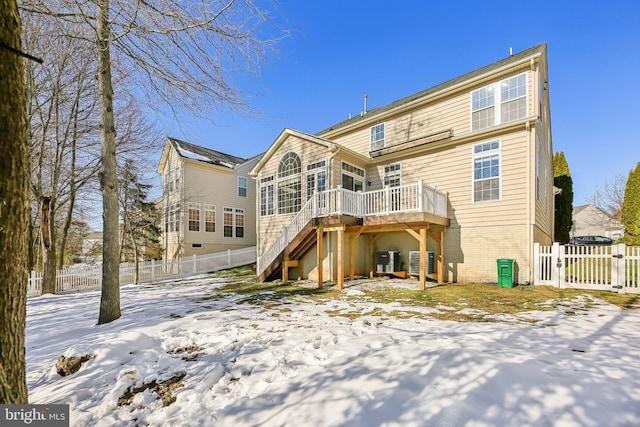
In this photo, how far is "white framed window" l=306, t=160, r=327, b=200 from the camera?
11.0 m

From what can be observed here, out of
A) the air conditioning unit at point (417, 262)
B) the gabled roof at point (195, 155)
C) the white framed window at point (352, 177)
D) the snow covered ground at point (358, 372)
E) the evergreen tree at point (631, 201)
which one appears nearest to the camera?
the snow covered ground at point (358, 372)

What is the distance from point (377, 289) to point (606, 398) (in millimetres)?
6528

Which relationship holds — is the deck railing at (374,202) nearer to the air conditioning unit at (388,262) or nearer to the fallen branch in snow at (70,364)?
the air conditioning unit at (388,262)

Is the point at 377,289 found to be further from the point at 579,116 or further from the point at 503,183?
the point at 579,116

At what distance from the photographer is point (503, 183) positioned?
29.8ft

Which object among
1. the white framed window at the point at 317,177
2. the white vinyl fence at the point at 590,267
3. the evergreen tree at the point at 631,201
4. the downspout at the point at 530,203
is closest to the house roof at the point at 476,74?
the downspout at the point at 530,203

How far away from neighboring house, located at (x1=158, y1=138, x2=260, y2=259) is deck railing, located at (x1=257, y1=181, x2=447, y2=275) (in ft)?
35.1

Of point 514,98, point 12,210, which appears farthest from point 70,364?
point 514,98

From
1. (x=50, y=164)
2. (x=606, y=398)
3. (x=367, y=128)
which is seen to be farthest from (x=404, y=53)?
(x=50, y=164)

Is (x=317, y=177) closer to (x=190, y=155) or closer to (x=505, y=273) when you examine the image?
(x=505, y=273)

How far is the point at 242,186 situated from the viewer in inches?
832

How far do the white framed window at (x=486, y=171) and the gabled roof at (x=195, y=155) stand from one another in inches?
637

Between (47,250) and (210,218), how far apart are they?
884cm

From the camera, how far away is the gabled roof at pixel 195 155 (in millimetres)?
18633
